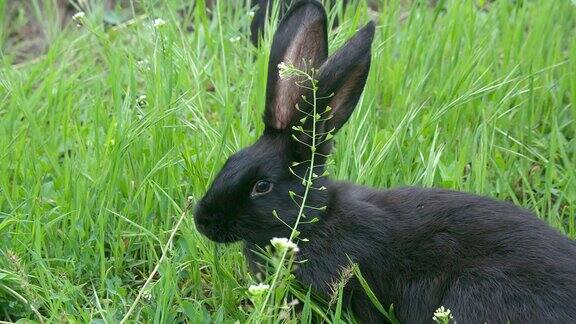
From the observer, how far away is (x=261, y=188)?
400 cm

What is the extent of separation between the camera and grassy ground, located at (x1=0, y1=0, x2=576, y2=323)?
4074 mm

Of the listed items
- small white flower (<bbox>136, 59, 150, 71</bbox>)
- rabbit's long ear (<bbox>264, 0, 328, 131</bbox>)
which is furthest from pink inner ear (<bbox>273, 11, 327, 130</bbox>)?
small white flower (<bbox>136, 59, 150, 71</bbox>)

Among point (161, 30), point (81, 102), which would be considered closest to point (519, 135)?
point (161, 30)

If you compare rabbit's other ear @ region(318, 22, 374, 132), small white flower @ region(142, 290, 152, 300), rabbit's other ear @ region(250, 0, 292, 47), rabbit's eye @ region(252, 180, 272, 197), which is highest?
rabbit's other ear @ region(318, 22, 374, 132)

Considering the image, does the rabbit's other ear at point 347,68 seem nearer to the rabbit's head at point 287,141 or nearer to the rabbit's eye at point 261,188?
the rabbit's head at point 287,141

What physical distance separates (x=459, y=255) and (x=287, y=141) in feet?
2.40

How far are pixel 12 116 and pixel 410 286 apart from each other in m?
1.99

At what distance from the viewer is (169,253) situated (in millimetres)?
4242

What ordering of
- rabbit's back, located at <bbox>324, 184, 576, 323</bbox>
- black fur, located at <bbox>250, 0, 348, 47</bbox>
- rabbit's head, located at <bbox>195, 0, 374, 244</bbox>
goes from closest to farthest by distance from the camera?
rabbit's back, located at <bbox>324, 184, 576, 323</bbox>
rabbit's head, located at <bbox>195, 0, 374, 244</bbox>
black fur, located at <bbox>250, 0, 348, 47</bbox>

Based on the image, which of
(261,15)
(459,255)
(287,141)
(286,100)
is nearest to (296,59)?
(286,100)

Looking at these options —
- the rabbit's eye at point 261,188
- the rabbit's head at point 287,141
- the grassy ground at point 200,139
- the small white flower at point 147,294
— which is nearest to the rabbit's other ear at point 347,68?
the rabbit's head at point 287,141

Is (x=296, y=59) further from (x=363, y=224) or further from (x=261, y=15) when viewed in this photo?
(x=261, y=15)

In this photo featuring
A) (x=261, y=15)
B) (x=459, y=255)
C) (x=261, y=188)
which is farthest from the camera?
(x=261, y=15)

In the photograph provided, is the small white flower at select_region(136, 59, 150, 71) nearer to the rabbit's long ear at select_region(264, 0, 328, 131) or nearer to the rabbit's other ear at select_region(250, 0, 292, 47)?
the rabbit's other ear at select_region(250, 0, 292, 47)
